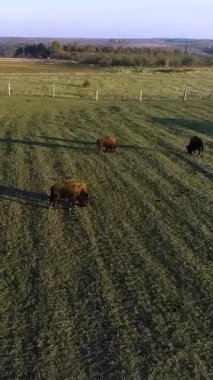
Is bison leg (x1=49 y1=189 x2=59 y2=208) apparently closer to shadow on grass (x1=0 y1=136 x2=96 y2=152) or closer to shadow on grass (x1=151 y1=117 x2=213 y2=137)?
shadow on grass (x1=0 y1=136 x2=96 y2=152)

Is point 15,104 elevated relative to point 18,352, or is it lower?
Result: lower

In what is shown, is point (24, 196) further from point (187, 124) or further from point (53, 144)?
point (187, 124)

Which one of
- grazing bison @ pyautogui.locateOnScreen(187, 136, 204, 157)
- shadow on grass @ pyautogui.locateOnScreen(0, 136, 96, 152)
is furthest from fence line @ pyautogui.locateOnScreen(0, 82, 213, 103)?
grazing bison @ pyautogui.locateOnScreen(187, 136, 204, 157)

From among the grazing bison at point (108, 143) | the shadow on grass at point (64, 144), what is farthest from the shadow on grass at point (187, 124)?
the grazing bison at point (108, 143)

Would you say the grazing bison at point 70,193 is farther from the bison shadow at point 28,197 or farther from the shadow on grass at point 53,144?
the shadow on grass at point 53,144

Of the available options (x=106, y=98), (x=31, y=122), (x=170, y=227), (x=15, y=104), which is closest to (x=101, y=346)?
(x=170, y=227)

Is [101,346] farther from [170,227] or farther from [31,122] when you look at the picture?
[31,122]
